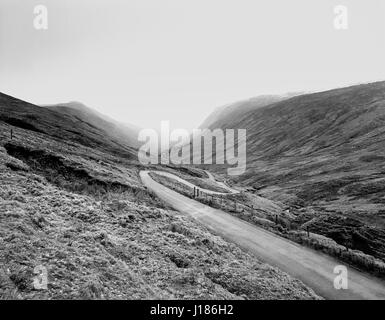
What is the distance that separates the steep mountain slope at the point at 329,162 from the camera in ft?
146

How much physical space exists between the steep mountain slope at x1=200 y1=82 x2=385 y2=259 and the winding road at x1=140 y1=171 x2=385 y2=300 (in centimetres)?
1073

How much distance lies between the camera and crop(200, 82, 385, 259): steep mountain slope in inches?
1746

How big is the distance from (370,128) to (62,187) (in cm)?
11562

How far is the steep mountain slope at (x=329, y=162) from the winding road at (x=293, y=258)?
10730mm

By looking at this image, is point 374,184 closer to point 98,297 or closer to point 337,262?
point 337,262

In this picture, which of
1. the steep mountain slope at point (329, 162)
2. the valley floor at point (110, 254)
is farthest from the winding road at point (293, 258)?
the steep mountain slope at point (329, 162)

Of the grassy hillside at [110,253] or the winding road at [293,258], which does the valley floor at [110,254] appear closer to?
the grassy hillside at [110,253]

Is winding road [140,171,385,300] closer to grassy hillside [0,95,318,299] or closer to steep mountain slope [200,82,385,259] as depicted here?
grassy hillside [0,95,318,299]

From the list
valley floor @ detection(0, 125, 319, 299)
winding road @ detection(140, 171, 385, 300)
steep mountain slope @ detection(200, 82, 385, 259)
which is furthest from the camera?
steep mountain slope @ detection(200, 82, 385, 259)

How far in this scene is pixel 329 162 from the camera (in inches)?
3649

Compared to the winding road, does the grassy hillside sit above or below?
above

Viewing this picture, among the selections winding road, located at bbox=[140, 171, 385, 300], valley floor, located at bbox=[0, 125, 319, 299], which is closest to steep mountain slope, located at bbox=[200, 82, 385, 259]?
winding road, located at bbox=[140, 171, 385, 300]
